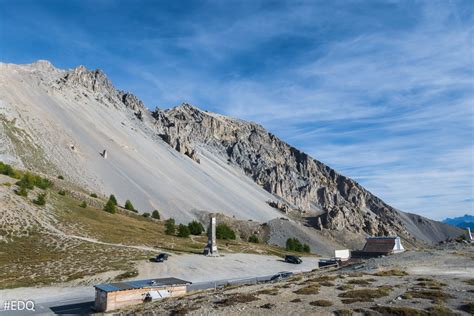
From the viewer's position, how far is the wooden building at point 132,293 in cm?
3228

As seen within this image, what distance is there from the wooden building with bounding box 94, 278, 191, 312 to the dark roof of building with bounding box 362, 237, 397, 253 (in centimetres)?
4311

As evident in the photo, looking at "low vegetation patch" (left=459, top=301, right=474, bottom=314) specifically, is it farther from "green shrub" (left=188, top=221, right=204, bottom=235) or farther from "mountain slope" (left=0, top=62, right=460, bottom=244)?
"mountain slope" (left=0, top=62, right=460, bottom=244)

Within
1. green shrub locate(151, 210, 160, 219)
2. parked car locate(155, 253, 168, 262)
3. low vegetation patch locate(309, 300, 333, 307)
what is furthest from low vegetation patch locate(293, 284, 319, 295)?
green shrub locate(151, 210, 160, 219)

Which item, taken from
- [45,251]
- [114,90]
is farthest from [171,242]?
[114,90]

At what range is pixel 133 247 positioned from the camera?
61.9 meters

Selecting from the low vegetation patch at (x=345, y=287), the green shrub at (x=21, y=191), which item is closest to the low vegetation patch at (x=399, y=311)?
the low vegetation patch at (x=345, y=287)

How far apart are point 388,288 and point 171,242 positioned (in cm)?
5189

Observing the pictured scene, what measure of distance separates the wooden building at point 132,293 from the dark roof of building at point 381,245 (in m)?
43.1

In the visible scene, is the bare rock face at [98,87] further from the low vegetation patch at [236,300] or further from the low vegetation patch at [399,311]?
the low vegetation patch at [399,311]

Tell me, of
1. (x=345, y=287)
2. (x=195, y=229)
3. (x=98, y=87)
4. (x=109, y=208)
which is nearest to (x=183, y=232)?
(x=195, y=229)

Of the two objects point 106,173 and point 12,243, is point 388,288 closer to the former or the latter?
point 12,243

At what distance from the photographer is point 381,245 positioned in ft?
225

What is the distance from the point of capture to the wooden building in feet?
106

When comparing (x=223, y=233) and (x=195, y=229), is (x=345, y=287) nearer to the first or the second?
(x=195, y=229)
